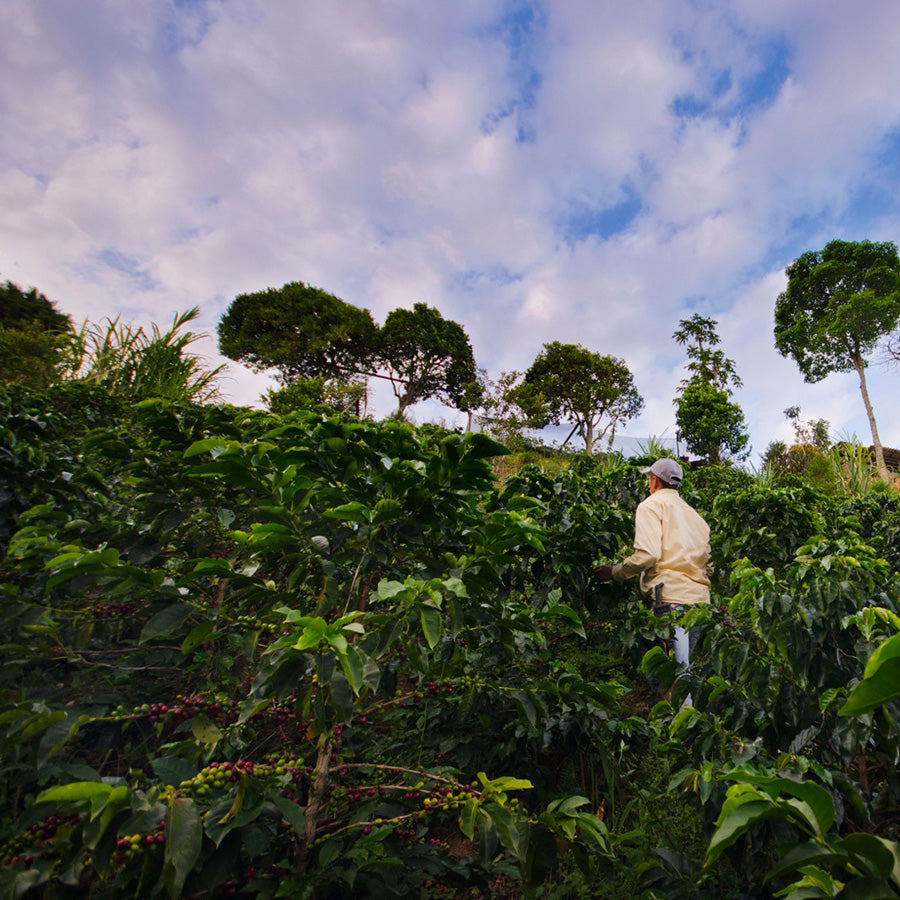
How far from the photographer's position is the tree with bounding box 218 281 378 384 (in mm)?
25031

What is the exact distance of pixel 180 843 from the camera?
0.71m

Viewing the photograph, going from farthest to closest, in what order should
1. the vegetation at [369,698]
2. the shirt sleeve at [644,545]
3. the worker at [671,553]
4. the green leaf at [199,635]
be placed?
the worker at [671,553] < the shirt sleeve at [644,545] < the green leaf at [199,635] < the vegetation at [369,698]

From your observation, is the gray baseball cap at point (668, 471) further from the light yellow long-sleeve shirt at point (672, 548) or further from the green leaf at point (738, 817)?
the green leaf at point (738, 817)

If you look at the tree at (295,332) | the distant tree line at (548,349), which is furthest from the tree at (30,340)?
the tree at (295,332)

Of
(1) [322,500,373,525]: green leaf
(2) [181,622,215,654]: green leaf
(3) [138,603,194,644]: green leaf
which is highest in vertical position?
(1) [322,500,373,525]: green leaf

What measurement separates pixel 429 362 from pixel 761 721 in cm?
2661

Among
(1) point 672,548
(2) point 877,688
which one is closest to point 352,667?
(2) point 877,688

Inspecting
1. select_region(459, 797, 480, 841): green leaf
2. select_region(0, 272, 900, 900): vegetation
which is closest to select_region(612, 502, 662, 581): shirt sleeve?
select_region(0, 272, 900, 900): vegetation

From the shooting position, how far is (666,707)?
1.48 metres

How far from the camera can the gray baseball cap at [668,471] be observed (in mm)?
3036

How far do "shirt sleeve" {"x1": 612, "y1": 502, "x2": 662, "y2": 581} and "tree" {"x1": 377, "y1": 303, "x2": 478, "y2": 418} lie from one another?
22.7m

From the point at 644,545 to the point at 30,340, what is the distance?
12.3 metres

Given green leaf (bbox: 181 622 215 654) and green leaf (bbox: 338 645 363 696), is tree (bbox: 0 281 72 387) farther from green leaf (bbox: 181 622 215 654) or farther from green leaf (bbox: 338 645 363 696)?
green leaf (bbox: 338 645 363 696)

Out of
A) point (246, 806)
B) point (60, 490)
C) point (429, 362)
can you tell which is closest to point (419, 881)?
point (246, 806)
